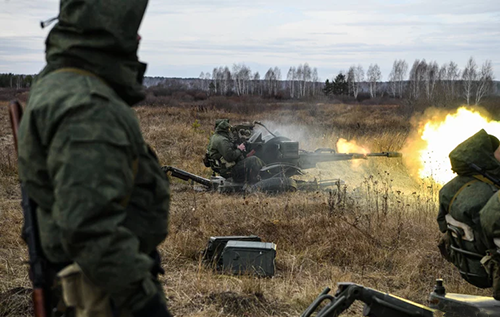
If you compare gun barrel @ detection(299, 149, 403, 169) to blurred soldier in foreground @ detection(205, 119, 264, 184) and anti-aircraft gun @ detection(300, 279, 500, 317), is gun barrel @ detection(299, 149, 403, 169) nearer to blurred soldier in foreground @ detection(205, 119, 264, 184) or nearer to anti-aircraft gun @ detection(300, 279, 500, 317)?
blurred soldier in foreground @ detection(205, 119, 264, 184)

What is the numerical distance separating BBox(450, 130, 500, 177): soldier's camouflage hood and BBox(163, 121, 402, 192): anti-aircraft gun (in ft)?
20.8

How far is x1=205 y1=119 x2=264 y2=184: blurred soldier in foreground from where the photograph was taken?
11.4m

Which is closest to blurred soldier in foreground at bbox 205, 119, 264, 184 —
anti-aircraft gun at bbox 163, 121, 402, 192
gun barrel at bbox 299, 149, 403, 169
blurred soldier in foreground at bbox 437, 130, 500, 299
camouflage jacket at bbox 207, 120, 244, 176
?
camouflage jacket at bbox 207, 120, 244, 176

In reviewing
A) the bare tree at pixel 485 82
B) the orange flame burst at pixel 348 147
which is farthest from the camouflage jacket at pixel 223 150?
the bare tree at pixel 485 82

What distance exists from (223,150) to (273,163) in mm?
1230

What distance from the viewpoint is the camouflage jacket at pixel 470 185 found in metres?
4.36

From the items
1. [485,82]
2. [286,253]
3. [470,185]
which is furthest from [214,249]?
[485,82]

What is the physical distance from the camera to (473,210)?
14.2ft

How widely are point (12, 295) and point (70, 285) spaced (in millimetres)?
3062

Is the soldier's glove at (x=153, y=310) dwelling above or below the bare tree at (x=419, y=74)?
below

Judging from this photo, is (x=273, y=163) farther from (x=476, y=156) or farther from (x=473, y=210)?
(x=473, y=210)

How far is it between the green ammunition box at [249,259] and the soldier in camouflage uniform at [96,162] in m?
3.69

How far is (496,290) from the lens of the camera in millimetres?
4098

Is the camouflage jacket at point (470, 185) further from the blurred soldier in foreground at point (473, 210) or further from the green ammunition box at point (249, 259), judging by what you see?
the green ammunition box at point (249, 259)
